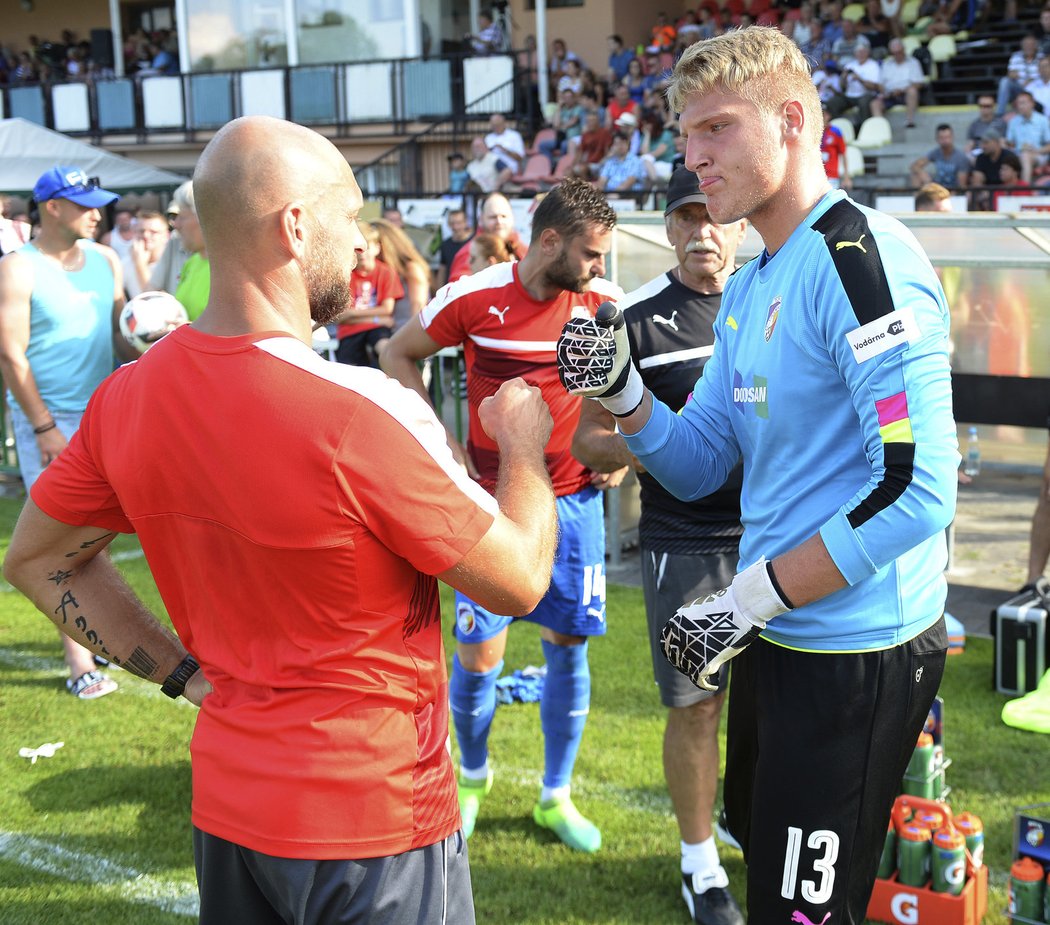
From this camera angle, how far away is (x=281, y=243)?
6.60 ft

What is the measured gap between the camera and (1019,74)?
16594 millimetres

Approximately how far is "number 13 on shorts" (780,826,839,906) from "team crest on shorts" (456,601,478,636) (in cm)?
193

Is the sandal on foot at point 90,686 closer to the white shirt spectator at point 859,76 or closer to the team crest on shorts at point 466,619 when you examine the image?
the team crest on shorts at point 466,619

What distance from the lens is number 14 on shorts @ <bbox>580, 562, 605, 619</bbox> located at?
14.2ft

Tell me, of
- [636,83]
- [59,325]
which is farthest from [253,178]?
[636,83]

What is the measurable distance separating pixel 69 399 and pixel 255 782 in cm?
447

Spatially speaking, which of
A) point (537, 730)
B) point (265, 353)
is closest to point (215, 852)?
point (265, 353)

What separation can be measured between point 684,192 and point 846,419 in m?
1.63

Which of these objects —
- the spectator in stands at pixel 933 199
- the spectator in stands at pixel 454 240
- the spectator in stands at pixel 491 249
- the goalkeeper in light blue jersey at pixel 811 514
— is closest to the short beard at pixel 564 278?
the goalkeeper in light blue jersey at pixel 811 514

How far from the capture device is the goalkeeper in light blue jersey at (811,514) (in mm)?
2311

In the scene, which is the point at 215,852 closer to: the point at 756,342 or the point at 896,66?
the point at 756,342

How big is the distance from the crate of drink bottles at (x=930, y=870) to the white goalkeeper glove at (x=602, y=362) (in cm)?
161

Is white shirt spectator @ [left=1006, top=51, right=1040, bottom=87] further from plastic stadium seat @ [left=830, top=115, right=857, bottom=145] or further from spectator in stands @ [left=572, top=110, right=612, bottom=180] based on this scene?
spectator in stands @ [left=572, top=110, right=612, bottom=180]

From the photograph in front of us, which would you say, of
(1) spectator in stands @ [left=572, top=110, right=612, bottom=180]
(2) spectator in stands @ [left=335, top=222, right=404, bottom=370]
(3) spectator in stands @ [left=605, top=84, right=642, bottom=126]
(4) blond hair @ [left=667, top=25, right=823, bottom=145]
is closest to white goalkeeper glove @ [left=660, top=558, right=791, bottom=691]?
(4) blond hair @ [left=667, top=25, right=823, bottom=145]
